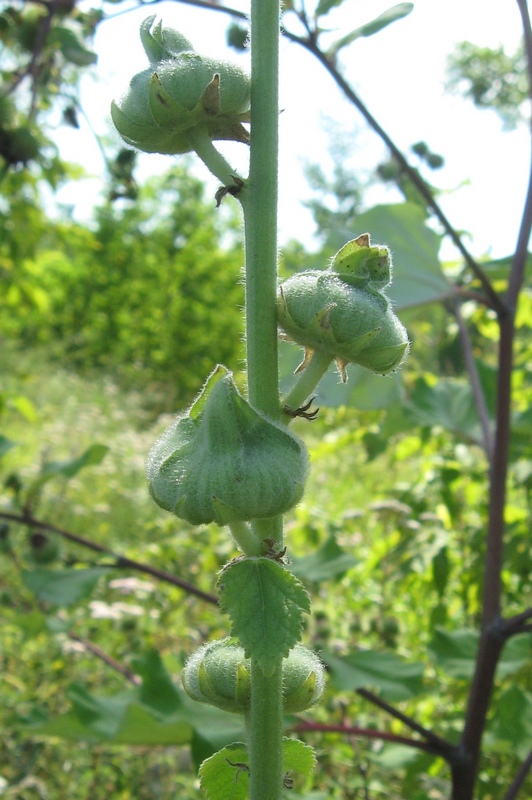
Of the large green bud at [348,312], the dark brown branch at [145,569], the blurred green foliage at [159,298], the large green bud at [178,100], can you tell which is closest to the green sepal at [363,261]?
the large green bud at [348,312]

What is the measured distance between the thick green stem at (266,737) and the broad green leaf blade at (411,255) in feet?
3.83

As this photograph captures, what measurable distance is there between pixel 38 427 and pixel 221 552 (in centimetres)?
568

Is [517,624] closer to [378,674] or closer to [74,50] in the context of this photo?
[378,674]

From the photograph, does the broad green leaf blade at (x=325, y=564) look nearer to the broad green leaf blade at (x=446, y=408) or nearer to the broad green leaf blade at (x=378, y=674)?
the broad green leaf blade at (x=378, y=674)

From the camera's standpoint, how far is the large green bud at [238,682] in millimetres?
676

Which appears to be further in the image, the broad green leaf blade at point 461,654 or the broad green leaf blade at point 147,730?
the broad green leaf blade at point 461,654

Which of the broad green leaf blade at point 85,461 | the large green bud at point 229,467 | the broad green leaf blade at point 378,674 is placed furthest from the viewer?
the broad green leaf blade at point 85,461

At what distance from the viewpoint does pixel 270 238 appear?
0.63 meters

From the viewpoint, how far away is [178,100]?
2.08 feet

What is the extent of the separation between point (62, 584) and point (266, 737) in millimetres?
1210

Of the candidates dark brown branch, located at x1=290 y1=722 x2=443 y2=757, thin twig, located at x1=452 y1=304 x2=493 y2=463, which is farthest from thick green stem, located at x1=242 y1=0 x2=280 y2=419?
thin twig, located at x1=452 y1=304 x2=493 y2=463

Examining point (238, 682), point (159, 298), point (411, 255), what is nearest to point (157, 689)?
point (238, 682)

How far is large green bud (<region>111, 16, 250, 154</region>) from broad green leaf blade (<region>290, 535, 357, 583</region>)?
1.21 m

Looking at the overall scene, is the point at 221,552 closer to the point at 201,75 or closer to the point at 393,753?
the point at 393,753
